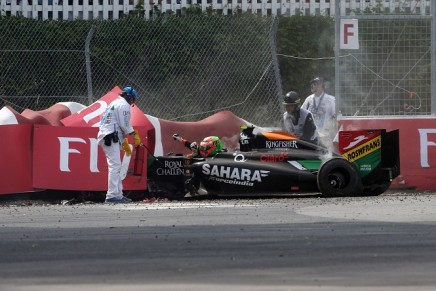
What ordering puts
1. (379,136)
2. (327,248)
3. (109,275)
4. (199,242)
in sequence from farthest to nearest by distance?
(379,136)
(199,242)
(327,248)
(109,275)

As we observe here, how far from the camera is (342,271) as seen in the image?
788cm

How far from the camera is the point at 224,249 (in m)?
9.18

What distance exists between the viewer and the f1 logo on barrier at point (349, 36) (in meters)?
19.2

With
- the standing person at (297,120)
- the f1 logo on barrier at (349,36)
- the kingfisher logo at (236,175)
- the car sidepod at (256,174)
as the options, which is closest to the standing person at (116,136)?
the car sidepod at (256,174)

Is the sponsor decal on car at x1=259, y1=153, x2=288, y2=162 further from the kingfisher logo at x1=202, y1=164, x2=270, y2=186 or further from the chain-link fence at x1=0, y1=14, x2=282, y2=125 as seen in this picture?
the chain-link fence at x1=0, y1=14, x2=282, y2=125

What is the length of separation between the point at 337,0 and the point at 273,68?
5.06 feet

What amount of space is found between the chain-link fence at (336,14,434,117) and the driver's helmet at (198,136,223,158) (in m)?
2.73

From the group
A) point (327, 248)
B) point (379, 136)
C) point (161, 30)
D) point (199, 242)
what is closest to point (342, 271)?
point (327, 248)

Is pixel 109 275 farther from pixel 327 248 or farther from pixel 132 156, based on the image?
pixel 132 156

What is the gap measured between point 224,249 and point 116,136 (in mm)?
8264

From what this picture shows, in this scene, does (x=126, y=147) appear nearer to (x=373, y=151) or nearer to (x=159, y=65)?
(x=159, y=65)

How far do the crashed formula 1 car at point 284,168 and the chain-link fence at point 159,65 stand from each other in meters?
2.77

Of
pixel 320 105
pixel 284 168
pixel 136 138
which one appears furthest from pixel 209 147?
pixel 320 105

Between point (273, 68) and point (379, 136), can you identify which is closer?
point (379, 136)
